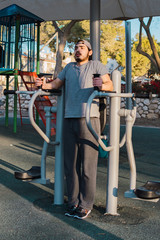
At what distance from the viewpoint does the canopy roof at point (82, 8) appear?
9.48 m

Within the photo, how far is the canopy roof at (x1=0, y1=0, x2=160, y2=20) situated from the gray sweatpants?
614cm

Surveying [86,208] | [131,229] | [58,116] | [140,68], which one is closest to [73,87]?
[58,116]

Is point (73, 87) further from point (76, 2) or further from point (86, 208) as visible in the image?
point (76, 2)

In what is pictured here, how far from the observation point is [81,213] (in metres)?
3.68

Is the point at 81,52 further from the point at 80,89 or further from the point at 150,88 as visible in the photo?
the point at 150,88

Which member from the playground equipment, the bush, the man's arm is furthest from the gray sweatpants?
the bush

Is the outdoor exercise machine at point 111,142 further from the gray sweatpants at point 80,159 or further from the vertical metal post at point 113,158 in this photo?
the gray sweatpants at point 80,159

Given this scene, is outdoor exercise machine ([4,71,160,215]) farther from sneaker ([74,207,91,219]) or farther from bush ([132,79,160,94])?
bush ([132,79,160,94])

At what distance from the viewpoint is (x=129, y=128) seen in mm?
3586

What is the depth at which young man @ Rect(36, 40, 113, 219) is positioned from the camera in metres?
3.72

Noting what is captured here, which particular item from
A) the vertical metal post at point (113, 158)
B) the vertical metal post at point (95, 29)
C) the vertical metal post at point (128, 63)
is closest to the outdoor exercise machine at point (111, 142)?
the vertical metal post at point (113, 158)

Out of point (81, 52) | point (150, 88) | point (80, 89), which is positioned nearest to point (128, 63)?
point (81, 52)

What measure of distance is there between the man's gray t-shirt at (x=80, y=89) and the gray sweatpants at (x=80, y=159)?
0.08 meters

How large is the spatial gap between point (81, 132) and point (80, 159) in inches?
12.4
